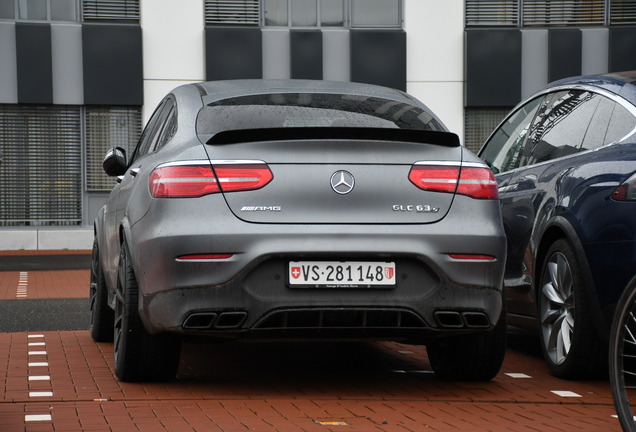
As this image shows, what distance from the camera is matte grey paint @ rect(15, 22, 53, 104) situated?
73.8 feet

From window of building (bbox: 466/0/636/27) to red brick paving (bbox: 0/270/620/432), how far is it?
54.7 feet

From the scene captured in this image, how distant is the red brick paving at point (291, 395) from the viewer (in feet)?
17.5

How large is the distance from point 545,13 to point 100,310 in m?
17.4

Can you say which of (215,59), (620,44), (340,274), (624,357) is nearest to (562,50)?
(620,44)

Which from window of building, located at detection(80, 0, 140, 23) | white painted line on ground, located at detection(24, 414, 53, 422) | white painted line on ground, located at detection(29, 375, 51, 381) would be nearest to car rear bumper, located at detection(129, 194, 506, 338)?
white painted line on ground, located at detection(24, 414, 53, 422)

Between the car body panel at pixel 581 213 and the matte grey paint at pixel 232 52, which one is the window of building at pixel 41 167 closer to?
the matte grey paint at pixel 232 52

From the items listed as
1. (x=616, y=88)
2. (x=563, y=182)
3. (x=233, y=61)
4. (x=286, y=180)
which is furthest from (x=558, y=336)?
(x=233, y=61)

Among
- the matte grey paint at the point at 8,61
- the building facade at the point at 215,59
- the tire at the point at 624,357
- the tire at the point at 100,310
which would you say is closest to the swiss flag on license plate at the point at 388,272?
the tire at the point at 624,357

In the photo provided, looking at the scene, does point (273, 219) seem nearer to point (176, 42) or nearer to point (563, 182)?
point (563, 182)

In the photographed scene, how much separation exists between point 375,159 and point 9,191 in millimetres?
18232

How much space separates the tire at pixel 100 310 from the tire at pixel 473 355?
8.53 feet

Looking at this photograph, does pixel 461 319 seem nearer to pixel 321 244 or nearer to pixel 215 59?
pixel 321 244

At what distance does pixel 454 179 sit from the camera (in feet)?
19.6

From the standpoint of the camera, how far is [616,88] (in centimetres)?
679
